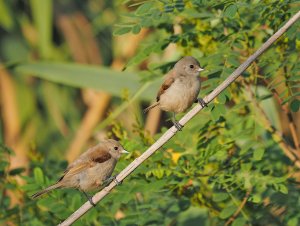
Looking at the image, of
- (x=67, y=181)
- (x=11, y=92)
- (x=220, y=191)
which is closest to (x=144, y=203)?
(x=220, y=191)

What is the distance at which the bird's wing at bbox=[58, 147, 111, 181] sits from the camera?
5992 millimetres

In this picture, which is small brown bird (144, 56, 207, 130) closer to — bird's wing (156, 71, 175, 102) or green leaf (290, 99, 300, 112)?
bird's wing (156, 71, 175, 102)

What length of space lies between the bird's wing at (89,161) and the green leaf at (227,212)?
3.11 feet

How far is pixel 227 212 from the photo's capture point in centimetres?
635

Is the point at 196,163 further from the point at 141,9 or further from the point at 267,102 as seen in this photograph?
the point at 267,102

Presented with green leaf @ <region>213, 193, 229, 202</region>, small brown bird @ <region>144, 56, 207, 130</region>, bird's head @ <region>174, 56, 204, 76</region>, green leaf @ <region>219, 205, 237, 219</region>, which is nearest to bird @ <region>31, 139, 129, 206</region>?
small brown bird @ <region>144, 56, 207, 130</region>

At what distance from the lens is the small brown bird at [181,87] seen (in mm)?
5910

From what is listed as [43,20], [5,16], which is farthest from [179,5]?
[5,16]

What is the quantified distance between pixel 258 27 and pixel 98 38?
4305 millimetres

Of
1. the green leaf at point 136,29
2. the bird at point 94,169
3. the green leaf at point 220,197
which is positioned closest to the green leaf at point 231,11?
the green leaf at point 136,29

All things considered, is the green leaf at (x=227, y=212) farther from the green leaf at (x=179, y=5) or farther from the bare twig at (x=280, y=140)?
the green leaf at (x=179, y=5)

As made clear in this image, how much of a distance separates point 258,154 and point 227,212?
0.52 metres

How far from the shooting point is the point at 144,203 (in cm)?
689

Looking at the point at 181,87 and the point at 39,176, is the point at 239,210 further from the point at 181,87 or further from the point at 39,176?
the point at 39,176
